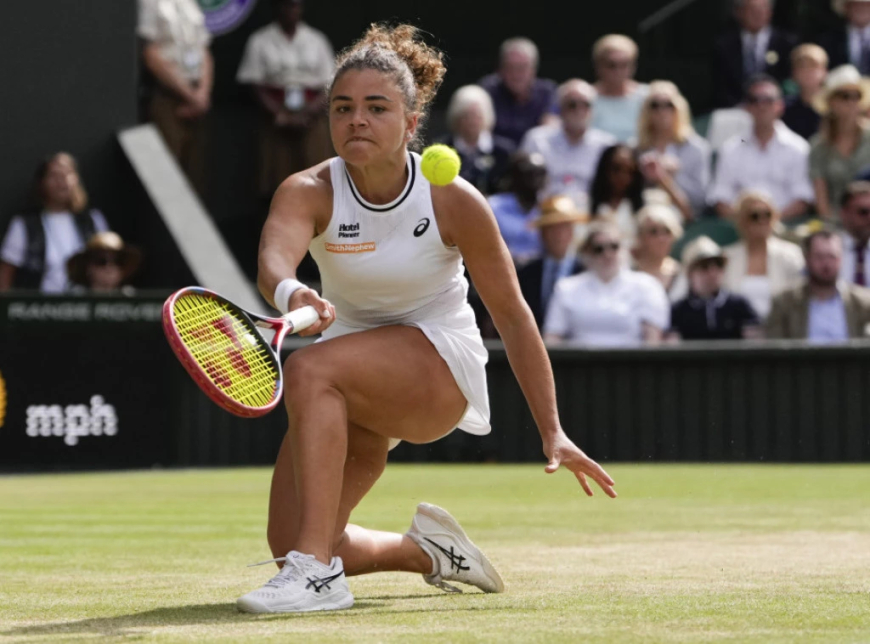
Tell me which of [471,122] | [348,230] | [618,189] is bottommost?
[348,230]

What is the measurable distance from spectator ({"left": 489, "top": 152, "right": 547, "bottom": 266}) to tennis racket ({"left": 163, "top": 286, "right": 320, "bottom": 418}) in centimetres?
724

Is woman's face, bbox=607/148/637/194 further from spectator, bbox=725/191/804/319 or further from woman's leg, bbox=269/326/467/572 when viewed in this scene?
woman's leg, bbox=269/326/467/572

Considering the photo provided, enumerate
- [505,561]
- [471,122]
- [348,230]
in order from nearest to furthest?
[348,230]
[505,561]
[471,122]

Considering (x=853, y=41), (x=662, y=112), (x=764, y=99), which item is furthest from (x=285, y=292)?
(x=853, y=41)

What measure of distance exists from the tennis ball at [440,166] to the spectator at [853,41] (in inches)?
386

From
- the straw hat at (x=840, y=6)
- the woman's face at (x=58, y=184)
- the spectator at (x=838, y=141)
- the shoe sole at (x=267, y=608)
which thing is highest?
the straw hat at (x=840, y=6)

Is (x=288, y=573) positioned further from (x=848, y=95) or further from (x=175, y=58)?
(x=848, y=95)

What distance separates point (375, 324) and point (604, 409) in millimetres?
6389

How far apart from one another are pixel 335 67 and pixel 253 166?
29.2 ft

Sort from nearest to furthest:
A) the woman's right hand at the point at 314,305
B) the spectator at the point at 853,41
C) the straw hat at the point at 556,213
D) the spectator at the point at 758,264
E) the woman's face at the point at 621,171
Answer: the woman's right hand at the point at 314,305
the straw hat at the point at 556,213
the spectator at the point at 758,264
the woman's face at the point at 621,171
the spectator at the point at 853,41

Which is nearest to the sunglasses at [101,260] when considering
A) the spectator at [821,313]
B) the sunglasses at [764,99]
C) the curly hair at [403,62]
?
the spectator at [821,313]

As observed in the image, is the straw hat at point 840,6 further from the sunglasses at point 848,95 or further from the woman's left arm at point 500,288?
the woman's left arm at point 500,288

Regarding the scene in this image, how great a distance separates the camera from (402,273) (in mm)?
4637

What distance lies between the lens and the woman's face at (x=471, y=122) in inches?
467
